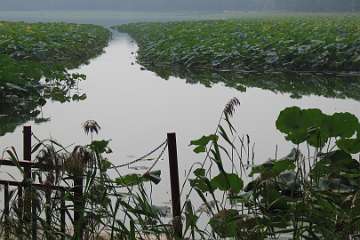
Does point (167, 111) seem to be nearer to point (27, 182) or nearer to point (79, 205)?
point (79, 205)

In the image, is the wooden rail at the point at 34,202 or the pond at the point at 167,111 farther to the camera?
the pond at the point at 167,111

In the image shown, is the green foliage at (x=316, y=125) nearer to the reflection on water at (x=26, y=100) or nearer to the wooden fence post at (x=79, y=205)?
the wooden fence post at (x=79, y=205)

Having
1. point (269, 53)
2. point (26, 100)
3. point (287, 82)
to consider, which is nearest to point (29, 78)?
point (26, 100)

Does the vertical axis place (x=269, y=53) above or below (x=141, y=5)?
below

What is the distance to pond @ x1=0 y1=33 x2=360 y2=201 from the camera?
270 inches

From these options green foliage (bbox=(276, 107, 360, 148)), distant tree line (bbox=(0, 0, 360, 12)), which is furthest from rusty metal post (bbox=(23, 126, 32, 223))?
distant tree line (bbox=(0, 0, 360, 12))

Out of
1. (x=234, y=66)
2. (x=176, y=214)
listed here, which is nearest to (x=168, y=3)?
(x=234, y=66)

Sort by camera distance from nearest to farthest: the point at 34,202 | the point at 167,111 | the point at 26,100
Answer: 1. the point at 34,202
2. the point at 167,111
3. the point at 26,100

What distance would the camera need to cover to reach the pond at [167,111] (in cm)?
687

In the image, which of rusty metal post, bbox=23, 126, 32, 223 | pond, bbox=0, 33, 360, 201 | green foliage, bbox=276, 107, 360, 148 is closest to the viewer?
rusty metal post, bbox=23, 126, 32, 223

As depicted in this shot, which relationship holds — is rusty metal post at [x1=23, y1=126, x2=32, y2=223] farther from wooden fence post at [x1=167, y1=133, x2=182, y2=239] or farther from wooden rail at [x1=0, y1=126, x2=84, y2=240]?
wooden fence post at [x1=167, y1=133, x2=182, y2=239]

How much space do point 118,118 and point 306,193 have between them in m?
5.72

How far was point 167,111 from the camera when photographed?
9.06 m

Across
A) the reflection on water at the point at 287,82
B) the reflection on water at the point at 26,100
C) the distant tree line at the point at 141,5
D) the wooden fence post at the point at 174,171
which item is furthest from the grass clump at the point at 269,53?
the distant tree line at the point at 141,5
